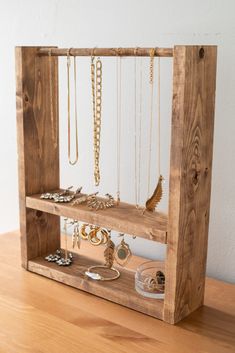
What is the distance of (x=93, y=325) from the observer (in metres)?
0.98

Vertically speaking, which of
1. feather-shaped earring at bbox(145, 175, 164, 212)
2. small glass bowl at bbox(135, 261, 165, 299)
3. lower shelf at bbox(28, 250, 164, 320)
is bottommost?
lower shelf at bbox(28, 250, 164, 320)

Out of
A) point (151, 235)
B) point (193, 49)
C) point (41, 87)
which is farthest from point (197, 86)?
point (41, 87)

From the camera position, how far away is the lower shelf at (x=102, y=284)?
102cm

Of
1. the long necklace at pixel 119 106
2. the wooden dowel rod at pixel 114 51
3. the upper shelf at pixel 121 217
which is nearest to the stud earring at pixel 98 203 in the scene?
the upper shelf at pixel 121 217

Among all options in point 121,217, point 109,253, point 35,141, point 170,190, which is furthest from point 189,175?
point 35,141

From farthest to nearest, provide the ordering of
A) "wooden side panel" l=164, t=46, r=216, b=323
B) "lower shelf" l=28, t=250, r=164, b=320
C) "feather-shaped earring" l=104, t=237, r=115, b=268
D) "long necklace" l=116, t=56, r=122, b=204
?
"long necklace" l=116, t=56, r=122, b=204 → "feather-shaped earring" l=104, t=237, r=115, b=268 → "lower shelf" l=28, t=250, r=164, b=320 → "wooden side panel" l=164, t=46, r=216, b=323

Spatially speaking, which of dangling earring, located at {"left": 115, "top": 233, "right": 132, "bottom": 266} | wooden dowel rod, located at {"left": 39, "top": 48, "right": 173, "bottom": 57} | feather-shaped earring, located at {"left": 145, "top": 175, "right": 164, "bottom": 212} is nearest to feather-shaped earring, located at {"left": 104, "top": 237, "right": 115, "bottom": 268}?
dangling earring, located at {"left": 115, "top": 233, "right": 132, "bottom": 266}

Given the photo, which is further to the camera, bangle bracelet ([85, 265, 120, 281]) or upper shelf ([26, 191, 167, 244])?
bangle bracelet ([85, 265, 120, 281])

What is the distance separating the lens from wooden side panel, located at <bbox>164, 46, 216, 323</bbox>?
2.97 ft

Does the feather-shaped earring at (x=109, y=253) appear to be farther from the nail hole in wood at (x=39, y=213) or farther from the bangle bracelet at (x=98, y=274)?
the nail hole in wood at (x=39, y=213)

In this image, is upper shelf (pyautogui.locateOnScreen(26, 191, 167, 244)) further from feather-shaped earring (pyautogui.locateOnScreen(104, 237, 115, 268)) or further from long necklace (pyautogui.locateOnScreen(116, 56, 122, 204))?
long necklace (pyautogui.locateOnScreen(116, 56, 122, 204))

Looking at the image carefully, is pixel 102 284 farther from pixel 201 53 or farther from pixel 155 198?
pixel 201 53

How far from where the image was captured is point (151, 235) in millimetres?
969

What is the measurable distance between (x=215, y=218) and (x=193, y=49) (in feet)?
1.38
